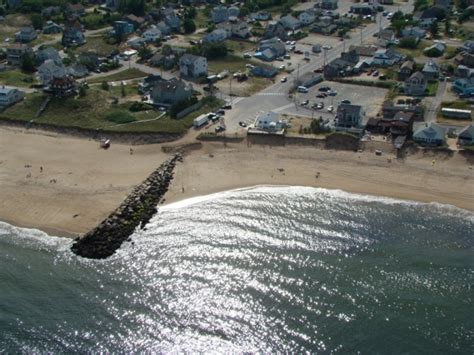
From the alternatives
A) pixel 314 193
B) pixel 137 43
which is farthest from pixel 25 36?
pixel 314 193

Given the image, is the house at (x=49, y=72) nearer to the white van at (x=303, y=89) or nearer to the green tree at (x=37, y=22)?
the white van at (x=303, y=89)

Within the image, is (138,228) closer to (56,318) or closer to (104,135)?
(56,318)

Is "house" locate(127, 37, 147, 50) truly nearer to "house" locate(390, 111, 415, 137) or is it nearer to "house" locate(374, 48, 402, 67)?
"house" locate(374, 48, 402, 67)

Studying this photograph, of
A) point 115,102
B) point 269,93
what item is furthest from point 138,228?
point 269,93

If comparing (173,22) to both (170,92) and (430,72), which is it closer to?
(170,92)

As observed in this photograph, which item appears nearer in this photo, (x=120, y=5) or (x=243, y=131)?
(x=243, y=131)

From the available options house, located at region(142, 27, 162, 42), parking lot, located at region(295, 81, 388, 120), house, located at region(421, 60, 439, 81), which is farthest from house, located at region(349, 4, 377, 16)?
parking lot, located at region(295, 81, 388, 120)
